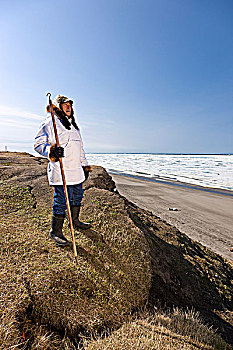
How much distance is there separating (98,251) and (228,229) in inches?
320

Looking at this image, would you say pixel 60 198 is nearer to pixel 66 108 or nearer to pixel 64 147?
pixel 64 147

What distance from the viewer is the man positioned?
3.15 metres

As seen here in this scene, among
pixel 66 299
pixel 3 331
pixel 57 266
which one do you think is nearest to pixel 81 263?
pixel 57 266

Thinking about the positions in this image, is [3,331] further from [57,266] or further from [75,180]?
[75,180]

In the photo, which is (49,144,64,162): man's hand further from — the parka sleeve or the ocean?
the ocean

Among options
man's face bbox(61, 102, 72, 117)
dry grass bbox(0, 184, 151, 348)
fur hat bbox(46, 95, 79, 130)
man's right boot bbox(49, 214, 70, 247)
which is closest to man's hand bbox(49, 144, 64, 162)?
fur hat bbox(46, 95, 79, 130)

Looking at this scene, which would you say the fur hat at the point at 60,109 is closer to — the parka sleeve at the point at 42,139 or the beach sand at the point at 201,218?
the parka sleeve at the point at 42,139

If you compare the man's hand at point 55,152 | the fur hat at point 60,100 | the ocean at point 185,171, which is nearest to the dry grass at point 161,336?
the man's hand at point 55,152

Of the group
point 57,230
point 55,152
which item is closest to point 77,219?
point 57,230

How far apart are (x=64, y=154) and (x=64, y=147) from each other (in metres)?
0.11

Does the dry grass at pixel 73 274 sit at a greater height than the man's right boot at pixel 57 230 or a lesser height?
lesser

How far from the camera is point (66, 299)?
2.54 metres

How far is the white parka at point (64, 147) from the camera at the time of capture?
3139mm

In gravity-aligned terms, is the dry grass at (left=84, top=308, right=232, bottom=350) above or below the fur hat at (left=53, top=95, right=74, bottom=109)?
below
